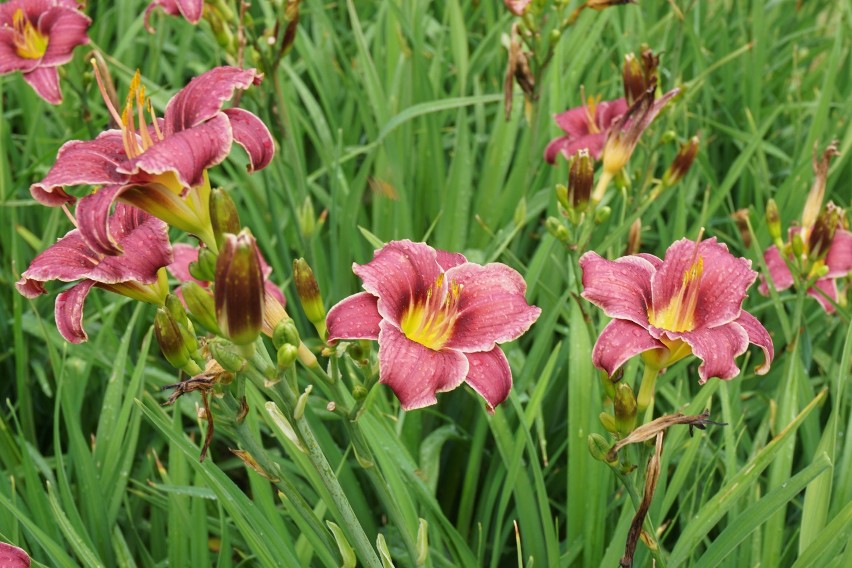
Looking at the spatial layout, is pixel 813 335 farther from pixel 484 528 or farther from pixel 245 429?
pixel 245 429

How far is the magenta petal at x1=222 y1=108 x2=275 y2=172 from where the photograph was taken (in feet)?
3.55

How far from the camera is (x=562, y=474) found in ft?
6.08

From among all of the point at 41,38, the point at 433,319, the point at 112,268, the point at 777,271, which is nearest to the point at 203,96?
the point at 112,268

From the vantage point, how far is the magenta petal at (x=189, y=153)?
919 mm

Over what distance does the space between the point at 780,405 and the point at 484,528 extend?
59cm

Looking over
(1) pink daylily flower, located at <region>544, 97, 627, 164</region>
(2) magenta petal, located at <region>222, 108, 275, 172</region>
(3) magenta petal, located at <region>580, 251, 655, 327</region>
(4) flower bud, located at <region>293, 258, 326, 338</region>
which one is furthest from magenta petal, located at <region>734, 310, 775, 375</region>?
(1) pink daylily flower, located at <region>544, 97, 627, 164</region>

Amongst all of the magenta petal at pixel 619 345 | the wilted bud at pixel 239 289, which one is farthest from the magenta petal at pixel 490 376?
the wilted bud at pixel 239 289

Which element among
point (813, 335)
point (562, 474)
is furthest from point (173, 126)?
point (813, 335)

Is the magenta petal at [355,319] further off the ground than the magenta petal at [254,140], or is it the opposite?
the magenta petal at [254,140]

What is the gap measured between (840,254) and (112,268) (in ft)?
4.97

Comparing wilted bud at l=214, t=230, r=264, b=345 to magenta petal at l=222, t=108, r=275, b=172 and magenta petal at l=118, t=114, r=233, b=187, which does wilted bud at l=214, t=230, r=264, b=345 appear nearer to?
magenta petal at l=118, t=114, r=233, b=187

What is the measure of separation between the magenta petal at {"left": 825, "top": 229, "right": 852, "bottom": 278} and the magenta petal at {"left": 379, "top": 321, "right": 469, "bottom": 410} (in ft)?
3.81

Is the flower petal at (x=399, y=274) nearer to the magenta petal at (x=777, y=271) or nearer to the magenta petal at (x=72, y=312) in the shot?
the magenta petal at (x=72, y=312)

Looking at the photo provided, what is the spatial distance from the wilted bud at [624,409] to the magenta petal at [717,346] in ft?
0.29
